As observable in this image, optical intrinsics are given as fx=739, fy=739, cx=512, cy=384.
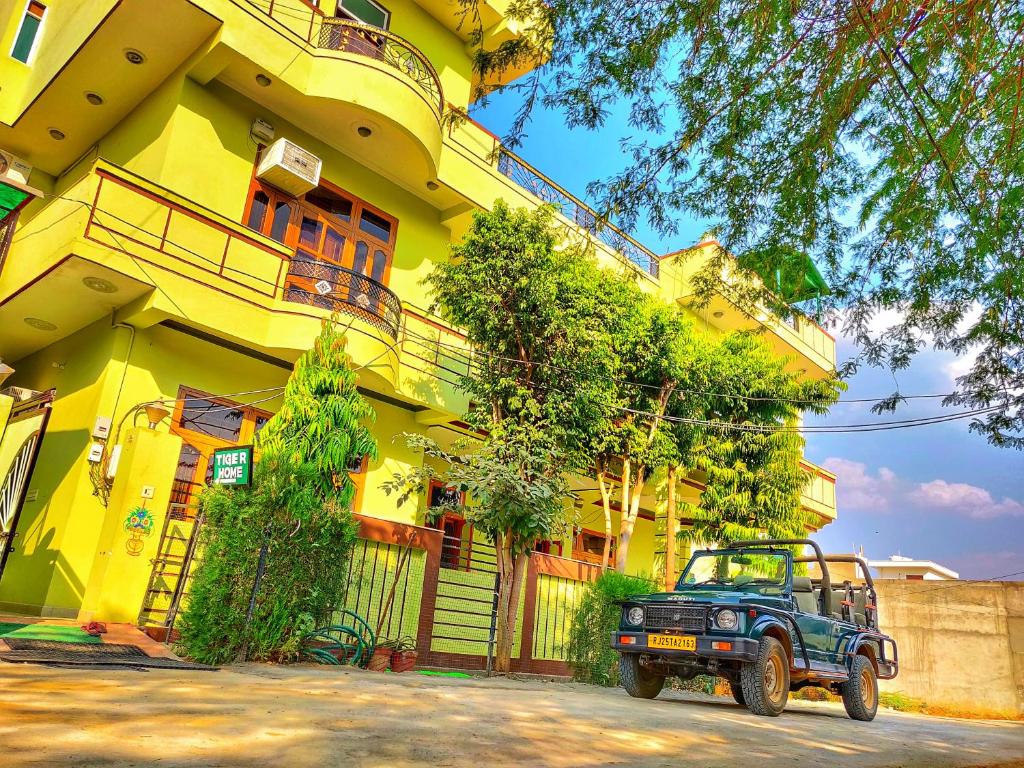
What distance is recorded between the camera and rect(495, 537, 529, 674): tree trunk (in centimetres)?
1073

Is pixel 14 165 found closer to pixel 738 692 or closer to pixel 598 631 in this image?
pixel 598 631

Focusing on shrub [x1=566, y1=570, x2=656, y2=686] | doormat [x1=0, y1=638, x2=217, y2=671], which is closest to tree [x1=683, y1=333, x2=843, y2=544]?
shrub [x1=566, y1=570, x2=656, y2=686]

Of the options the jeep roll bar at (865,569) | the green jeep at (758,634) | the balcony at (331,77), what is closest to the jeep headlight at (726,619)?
the green jeep at (758,634)

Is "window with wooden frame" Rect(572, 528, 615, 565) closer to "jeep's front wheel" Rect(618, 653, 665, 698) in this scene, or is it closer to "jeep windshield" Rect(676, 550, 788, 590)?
"jeep windshield" Rect(676, 550, 788, 590)

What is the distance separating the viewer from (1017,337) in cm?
790

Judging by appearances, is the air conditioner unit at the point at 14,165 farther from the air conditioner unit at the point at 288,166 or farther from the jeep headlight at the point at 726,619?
the jeep headlight at the point at 726,619

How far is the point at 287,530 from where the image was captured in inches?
316

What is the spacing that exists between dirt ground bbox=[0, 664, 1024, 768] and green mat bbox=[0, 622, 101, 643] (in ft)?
7.09

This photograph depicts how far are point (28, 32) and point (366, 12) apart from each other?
679 cm

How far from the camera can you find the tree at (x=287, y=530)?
7.43 m

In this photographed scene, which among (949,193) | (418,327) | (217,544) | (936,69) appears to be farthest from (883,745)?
(418,327)

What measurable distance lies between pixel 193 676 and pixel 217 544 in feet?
6.79

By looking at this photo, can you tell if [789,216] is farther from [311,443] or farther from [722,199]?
[311,443]

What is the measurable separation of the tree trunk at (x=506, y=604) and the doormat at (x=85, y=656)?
16.1 ft
